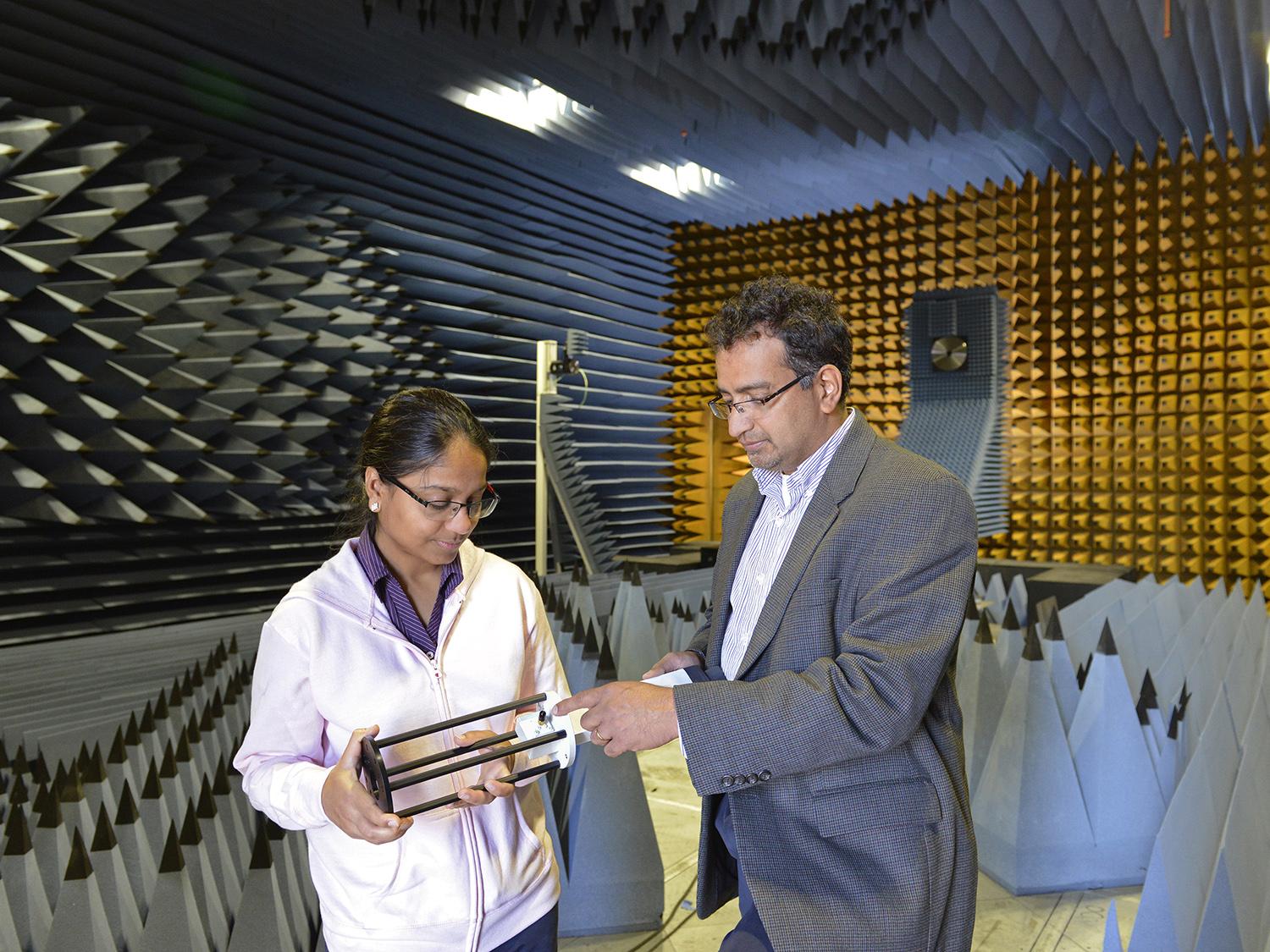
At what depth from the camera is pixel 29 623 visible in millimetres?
4062

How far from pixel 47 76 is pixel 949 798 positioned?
14.9ft

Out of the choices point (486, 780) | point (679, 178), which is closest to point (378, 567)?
point (486, 780)

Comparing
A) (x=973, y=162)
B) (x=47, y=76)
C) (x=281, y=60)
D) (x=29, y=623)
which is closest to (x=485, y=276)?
(x=281, y=60)

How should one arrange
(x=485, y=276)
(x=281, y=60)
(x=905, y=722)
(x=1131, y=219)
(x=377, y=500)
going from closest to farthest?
(x=905, y=722) < (x=377, y=500) < (x=281, y=60) < (x=485, y=276) < (x=1131, y=219)

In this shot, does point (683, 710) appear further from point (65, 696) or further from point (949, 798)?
point (65, 696)

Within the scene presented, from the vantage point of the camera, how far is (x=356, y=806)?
2.95 feet

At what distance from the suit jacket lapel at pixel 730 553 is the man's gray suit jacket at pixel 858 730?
164mm

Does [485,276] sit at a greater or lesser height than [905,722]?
greater

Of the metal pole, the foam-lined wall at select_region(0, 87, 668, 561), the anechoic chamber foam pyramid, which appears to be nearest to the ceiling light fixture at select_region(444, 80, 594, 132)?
the foam-lined wall at select_region(0, 87, 668, 561)

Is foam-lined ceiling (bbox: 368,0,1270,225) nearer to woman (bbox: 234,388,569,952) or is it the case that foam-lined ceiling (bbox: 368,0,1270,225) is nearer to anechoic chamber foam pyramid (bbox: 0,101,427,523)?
anechoic chamber foam pyramid (bbox: 0,101,427,523)

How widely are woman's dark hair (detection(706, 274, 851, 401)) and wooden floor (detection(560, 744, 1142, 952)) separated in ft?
4.44

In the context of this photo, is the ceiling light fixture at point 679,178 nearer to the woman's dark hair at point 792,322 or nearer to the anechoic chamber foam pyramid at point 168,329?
the anechoic chamber foam pyramid at point 168,329

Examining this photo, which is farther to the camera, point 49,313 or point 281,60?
point 281,60

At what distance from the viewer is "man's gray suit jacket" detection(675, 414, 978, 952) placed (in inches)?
38.0
